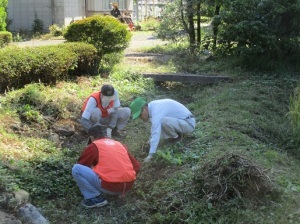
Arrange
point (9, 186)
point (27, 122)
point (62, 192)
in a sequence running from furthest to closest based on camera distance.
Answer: point (27, 122), point (62, 192), point (9, 186)

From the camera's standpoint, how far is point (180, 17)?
15.7m

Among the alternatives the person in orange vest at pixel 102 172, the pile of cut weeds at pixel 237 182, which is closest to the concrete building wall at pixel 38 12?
the person in orange vest at pixel 102 172

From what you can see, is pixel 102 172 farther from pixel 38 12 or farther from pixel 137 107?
pixel 38 12

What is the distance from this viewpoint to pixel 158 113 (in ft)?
20.5

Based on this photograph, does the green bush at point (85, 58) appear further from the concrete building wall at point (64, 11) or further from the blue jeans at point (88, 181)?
the concrete building wall at point (64, 11)

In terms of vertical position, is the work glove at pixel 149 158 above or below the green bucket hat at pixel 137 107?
below

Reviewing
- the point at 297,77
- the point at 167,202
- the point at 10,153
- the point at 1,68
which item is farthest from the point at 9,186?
the point at 297,77

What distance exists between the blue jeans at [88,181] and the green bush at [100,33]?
6.83m

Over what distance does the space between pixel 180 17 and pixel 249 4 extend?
335 centimetres

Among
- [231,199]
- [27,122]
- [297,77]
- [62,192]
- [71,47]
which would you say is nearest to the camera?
[231,199]

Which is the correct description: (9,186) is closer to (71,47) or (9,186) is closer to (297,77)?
(71,47)

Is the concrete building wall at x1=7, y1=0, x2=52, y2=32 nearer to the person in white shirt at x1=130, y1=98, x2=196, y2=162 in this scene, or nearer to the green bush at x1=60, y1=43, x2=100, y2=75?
the green bush at x1=60, y1=43, x2=100, y2=75

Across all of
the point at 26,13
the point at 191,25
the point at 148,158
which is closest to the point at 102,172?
the point at 148,158

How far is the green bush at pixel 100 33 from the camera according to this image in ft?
38.1
